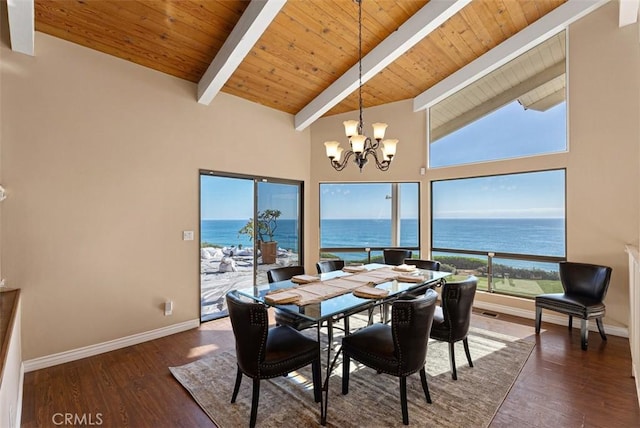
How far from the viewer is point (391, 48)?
3.66m

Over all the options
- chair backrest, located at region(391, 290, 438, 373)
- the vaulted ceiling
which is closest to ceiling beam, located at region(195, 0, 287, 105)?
the vaulted ceiling

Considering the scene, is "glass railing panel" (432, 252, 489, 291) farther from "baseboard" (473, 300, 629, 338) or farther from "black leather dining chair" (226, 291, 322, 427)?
"black leather dining chair" (226, 291, 322, 427)

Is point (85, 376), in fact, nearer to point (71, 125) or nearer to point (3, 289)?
point (3, 289)

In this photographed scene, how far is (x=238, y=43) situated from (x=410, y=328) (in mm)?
3125

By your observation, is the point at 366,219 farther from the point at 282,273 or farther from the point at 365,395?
the point at 365,395

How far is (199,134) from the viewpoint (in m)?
3.93

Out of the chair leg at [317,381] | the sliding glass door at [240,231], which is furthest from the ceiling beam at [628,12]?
the chair leg at [317,381]

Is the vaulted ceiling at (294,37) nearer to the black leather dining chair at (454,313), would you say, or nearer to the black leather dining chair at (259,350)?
the black leather dining chair at (259,350)

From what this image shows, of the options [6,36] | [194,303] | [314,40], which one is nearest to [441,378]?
[194,303]

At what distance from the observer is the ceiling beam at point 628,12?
323 centimetres

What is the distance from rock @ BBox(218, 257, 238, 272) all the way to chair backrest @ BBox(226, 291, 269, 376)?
2335 millimetres

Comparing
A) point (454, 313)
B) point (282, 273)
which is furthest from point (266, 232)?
point (454, 313)

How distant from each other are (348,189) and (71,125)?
13.0ft

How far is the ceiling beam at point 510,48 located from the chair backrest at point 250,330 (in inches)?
174
